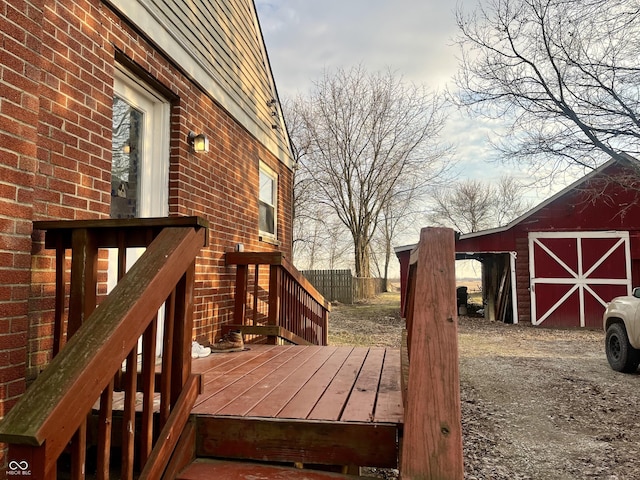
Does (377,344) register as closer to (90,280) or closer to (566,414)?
(566,414)

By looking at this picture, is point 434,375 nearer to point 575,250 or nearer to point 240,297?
point 240,297

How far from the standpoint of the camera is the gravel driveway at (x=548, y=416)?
361cm

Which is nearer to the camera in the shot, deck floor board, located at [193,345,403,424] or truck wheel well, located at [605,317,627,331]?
deck floor board, located at [193,345,403,424]

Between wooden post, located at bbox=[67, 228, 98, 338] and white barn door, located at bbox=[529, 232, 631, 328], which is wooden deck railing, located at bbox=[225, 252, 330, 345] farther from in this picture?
white barn door, located at bbox=[529, 232, 631, 328]

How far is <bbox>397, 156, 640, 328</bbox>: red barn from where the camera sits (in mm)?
12516

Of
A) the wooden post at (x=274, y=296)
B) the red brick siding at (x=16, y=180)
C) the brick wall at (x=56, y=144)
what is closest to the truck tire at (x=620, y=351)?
the wooden post at (x=274, y=296)

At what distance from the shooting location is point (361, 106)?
74.3 feet

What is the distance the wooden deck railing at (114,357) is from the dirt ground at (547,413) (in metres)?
2.55

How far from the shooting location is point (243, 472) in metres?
1.91

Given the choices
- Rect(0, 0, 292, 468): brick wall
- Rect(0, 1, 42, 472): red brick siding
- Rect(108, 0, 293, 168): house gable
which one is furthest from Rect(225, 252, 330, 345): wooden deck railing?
Rect(0, 1, 42, 472): red brick siding

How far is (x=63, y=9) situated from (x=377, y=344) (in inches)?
343

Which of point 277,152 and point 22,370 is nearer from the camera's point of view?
point 22,370

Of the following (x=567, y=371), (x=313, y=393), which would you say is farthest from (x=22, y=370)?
(x=567, y=371)

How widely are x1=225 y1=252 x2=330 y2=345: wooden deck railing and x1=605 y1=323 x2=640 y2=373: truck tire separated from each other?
15.1 feet
